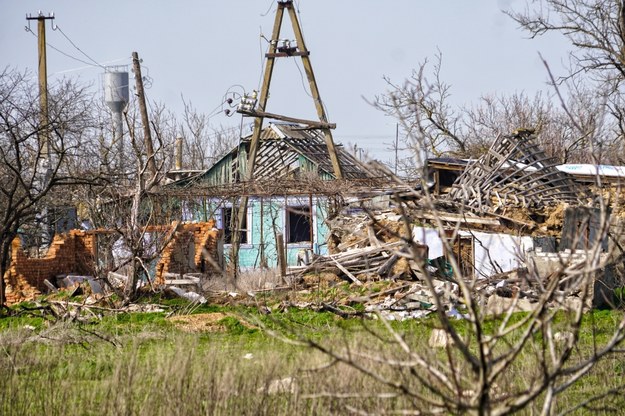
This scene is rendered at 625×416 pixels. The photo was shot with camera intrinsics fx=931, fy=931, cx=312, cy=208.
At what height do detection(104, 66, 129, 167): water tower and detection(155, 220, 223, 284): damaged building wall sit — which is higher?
detection(104, 66, 129, 167): water tower

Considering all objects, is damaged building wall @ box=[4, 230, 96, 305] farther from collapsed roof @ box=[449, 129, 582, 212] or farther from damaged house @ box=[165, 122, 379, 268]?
collapsed roof @ box=[449, 129, 582, 212]

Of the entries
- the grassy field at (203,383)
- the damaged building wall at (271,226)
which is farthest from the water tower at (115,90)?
the grassy field at (203,383)

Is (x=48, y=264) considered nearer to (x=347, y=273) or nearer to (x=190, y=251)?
(x=190, y=251)

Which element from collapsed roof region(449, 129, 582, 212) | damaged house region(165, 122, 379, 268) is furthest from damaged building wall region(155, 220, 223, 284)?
collapsed roof region(449, 129, 582, 212)

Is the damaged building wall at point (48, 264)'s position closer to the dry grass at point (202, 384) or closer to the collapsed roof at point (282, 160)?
the collapsed roof at point (282, 160)

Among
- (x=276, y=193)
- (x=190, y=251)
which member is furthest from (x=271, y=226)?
(x=190, y=251)

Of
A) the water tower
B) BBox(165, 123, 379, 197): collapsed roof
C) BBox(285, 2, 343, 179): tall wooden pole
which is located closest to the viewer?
BBox(285, 2, 343, 179): tall wooden pole

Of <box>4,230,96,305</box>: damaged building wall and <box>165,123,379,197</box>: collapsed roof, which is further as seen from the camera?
→ <box>165,123,379,197</box>: collapsed roof

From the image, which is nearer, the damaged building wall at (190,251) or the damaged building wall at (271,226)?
the damaged building wall at (190,251)

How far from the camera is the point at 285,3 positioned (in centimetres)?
2725

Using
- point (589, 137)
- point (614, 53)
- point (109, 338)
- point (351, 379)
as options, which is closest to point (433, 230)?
point (614, 53)

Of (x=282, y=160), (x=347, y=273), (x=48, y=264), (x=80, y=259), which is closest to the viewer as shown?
(x=347, y=273)

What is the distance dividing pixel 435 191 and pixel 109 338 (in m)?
13.9

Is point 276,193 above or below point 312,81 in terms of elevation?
below
